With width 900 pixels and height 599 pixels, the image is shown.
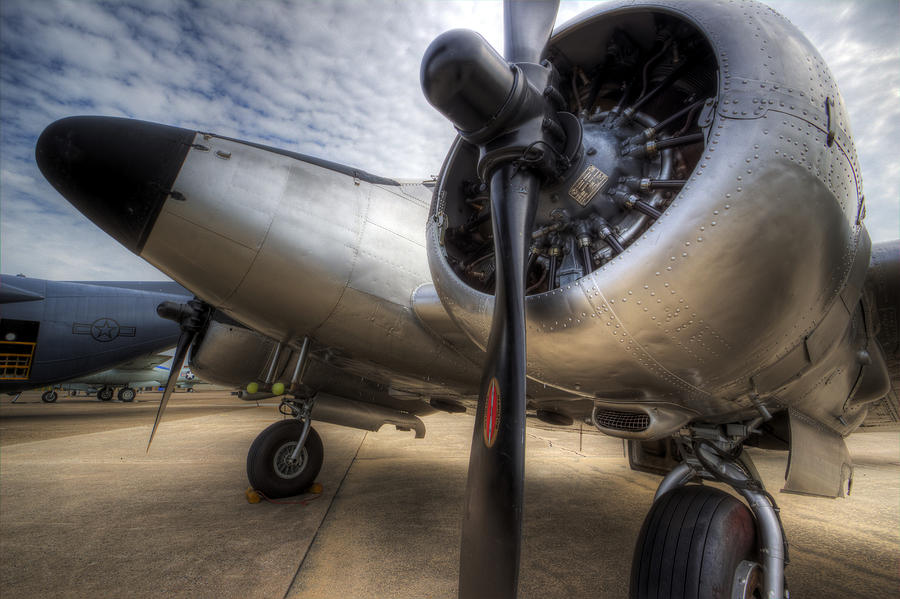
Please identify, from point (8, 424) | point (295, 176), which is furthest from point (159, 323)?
point (295, 176)

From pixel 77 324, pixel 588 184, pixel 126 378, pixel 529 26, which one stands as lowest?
pixel 126 378

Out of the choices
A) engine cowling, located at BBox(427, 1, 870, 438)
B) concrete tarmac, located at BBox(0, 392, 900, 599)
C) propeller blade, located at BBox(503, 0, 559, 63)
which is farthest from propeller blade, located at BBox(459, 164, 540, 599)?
concrete tarmac, located at BBox(0, 392, 900, 599)

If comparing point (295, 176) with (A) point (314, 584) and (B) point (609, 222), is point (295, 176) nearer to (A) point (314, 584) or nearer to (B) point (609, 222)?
(B) point (609, 222)

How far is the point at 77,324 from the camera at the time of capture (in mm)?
12641

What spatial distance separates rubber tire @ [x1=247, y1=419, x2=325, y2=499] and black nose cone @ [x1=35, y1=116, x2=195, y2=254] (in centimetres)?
229

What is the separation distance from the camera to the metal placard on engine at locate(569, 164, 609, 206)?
67.8 inches

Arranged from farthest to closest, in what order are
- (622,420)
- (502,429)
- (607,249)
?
(622,420), (607,249), (502,429)

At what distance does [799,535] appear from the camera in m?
3.46

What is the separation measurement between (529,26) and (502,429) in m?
1.69

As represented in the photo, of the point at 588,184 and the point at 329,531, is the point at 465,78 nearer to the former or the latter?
the point at 588,184

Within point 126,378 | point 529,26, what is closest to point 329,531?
point 529,26

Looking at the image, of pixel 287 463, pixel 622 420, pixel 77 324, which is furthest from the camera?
pixel 77 324

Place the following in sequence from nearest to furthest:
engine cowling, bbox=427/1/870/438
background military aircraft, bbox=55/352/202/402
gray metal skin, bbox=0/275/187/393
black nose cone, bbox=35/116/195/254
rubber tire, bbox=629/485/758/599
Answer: engine cowling, bbox=427/1/870/438
rubber tire, bbox=629/485/758/599
black nose cone, bbox=35/116/195/254
gray metal skin, bbox=0/275/187/393
background military aircraft, bbox=55/352/202/402

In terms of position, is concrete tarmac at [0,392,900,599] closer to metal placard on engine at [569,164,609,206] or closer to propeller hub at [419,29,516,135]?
metal placard on engine at [569,164,609,206]
